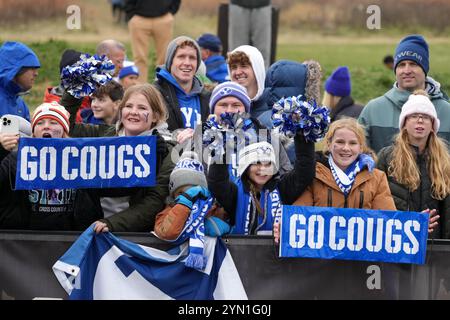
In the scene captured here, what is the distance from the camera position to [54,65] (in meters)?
17.2

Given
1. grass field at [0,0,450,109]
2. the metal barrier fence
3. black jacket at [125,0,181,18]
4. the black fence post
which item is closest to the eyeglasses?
the metal barrier fence

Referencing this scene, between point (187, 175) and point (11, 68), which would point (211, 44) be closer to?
point (11, 68)

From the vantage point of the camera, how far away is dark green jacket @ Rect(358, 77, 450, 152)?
421 inches

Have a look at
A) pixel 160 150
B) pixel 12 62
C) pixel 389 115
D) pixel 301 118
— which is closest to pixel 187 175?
pixel 160 150

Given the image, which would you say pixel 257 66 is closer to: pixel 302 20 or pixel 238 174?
pixel 238 174

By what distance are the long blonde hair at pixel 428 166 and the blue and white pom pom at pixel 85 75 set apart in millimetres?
2189

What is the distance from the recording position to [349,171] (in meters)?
8.99

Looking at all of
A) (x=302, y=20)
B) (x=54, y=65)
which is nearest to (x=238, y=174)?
(x=54, y=65)

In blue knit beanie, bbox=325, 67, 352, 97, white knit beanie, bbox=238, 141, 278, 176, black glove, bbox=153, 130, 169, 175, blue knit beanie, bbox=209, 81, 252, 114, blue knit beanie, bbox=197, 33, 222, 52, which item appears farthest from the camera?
blue knit beanie, bbox=197, 33, 222, 52

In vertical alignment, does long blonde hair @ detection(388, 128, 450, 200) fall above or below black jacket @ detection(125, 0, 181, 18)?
below

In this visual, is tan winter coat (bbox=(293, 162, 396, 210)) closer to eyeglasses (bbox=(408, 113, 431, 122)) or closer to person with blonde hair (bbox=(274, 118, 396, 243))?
person with blonde hair (bbox=(274, 118, 396, 243))

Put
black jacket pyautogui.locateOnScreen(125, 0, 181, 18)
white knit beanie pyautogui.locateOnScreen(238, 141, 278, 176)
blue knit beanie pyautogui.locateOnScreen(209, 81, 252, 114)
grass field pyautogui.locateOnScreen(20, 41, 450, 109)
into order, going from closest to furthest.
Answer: white knit beanie pyautogui.locateOnScreen(238, 141, 278, 176) < blue knit beanie pyautogui.locateOnScreen(209, 81, 252, 114) < black jacket pyautogui.locateOnScreen(125, 0, 181, 18) < grass field pyautogui.locateOnScreen(20, 41, 450, 109)

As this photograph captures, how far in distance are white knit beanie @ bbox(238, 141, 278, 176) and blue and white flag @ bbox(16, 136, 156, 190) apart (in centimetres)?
61

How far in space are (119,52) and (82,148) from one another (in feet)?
14.6
